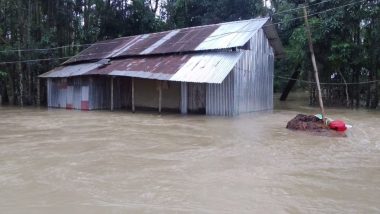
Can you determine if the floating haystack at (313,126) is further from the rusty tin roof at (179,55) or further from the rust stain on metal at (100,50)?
the rust stain on metal at (100,50)

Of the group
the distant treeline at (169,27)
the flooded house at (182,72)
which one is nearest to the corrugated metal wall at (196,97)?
the flooded house at (182,72)

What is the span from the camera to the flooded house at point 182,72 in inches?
618

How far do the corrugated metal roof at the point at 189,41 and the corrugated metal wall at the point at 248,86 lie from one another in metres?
0.53

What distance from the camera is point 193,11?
27.3m

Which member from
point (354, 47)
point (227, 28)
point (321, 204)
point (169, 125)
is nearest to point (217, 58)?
point (227, 28)

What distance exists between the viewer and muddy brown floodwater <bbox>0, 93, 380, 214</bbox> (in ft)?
17.0

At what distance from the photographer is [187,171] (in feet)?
22.4

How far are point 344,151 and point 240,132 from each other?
334 cm

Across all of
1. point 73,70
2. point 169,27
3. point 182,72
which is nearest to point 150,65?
point 182,72

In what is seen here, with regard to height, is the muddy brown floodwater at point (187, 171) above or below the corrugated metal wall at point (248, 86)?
below

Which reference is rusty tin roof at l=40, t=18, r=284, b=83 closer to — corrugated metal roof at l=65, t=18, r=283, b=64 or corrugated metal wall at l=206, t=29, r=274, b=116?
corrugated metal roof at l=65, t=18, r=283, b=64

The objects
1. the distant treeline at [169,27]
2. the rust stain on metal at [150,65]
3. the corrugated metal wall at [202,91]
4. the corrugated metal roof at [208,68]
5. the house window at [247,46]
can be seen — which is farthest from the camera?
the distant treeline at [169,27]

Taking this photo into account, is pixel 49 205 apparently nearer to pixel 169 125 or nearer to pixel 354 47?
pixel 169 125

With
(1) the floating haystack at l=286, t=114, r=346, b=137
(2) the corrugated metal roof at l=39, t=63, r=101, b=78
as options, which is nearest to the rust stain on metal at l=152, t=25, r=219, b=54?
(2) the corrugated metal roof at l=39, t=63, r=101, b=78
